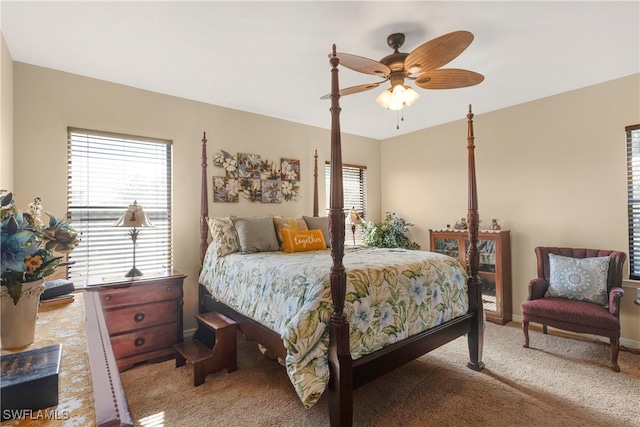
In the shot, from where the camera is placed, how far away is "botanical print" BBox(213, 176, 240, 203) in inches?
146

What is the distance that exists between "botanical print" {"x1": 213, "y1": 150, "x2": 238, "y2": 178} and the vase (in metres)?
2.80

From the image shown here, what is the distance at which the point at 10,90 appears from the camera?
2537 millimetres

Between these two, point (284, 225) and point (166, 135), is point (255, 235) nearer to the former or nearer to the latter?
point (284, 225)

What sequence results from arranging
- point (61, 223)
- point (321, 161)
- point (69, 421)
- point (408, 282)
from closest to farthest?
point (69, 421) < point (61, 223) < point (408, 282) < point (321, 161)

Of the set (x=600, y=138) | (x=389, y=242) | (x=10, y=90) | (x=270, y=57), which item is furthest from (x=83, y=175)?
(x=600, y=138)

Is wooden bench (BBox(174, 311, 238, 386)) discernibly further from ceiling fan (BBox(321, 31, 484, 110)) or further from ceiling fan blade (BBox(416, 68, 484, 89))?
ceiling fan blade (BBox(416, 68, 484, 89))

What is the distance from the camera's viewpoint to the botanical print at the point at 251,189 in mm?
3925

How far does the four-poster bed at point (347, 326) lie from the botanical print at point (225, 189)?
3.04 feet

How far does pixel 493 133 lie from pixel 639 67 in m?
1.40

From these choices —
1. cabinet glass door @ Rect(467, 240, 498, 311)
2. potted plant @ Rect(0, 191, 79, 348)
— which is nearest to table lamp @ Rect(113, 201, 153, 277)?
potted plant @ Rect(0, 191, 79, 348)

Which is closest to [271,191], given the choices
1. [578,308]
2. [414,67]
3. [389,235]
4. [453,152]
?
[389,235]

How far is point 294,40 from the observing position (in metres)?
2.36

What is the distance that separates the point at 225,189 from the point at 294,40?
1973 millimetres

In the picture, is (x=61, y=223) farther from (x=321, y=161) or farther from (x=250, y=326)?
(x=321, y=161)
